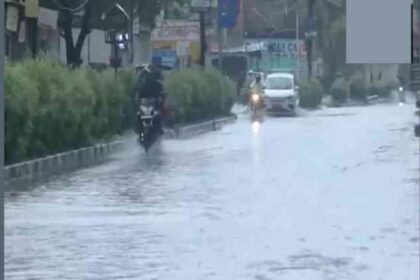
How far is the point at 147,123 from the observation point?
2300cm

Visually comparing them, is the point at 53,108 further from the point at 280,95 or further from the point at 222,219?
the point at 280,95

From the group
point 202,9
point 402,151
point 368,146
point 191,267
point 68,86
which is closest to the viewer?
point 191,267

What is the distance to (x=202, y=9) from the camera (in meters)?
40.8

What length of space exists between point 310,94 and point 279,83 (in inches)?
344

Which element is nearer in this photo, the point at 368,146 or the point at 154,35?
the point at 368,146

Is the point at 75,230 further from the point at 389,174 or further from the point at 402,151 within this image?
the point at 402,151

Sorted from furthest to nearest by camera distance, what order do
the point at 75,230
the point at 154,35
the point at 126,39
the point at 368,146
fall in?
1. the point at 154,35
2. the point at 126,39
3. the point at 368,146
4. the point at 75,230

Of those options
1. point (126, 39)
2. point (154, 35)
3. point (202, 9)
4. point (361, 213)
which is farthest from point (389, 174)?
point (154, 35)

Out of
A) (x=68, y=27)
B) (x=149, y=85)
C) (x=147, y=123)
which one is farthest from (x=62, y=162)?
Result: (x=68, y=27)

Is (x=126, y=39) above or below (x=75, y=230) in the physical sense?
above

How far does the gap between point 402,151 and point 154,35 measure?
→ 21.8 metres

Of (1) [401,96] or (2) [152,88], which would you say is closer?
(2) [152,88]
